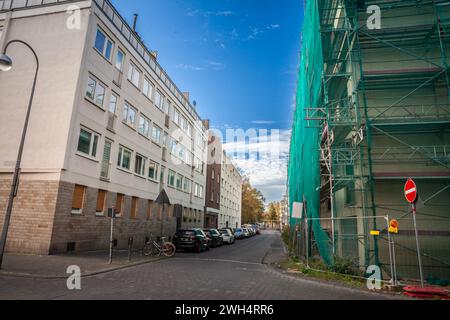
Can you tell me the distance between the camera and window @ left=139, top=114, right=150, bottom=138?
22366mm

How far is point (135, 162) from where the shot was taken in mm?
21719

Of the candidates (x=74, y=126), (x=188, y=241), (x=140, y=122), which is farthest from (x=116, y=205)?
(x=140, y=122)

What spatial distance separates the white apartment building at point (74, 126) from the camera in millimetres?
13945

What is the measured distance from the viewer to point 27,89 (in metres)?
15.6

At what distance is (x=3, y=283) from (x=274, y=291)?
22.3ft

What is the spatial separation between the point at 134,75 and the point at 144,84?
1.67 metres

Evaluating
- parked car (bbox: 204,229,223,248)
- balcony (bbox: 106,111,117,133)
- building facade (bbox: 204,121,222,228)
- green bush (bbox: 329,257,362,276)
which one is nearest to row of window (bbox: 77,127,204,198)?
balcony (bbox: 106,111,117,133)

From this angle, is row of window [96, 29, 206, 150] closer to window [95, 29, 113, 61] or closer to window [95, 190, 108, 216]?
window [95, 29, 113, 61]

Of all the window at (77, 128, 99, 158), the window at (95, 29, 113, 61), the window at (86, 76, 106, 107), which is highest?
the window at (95, 29, 113, 61)

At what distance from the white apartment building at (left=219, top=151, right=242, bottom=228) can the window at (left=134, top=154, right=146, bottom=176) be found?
99.2 ft

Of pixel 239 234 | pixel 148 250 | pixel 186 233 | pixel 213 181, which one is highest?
pixel 213 181

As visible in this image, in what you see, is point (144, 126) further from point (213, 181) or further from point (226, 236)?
point (213, 181)

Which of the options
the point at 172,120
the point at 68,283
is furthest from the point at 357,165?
the point at 172,120
